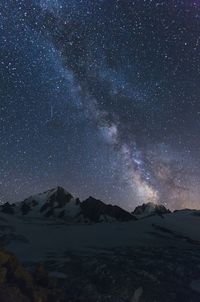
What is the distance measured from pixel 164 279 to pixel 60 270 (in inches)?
960

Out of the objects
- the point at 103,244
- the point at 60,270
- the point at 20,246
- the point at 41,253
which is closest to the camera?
the point at 60,270

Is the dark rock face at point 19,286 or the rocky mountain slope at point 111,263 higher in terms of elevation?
the rocky mountain slope at point 111,263

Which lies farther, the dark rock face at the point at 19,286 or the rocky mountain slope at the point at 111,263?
the rocky mountain slope at the point at 111,263

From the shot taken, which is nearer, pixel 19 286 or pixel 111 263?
pixel 19 286

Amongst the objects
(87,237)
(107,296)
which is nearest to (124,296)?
(107,296)

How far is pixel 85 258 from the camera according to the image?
13912cm

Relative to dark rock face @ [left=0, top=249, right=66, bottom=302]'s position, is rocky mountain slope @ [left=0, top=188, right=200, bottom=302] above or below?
above

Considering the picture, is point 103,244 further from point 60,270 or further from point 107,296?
point 107,296

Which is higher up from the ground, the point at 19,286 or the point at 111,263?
the point at 111,263

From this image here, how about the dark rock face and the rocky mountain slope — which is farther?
the rocky mountain slope

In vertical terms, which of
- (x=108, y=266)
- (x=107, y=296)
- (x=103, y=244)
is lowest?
(x=107, y=296)

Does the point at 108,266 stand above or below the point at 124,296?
above

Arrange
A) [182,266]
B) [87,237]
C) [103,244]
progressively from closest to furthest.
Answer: [182,266], [103,244], [87,237]

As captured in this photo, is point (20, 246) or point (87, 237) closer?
point (20, 246)
